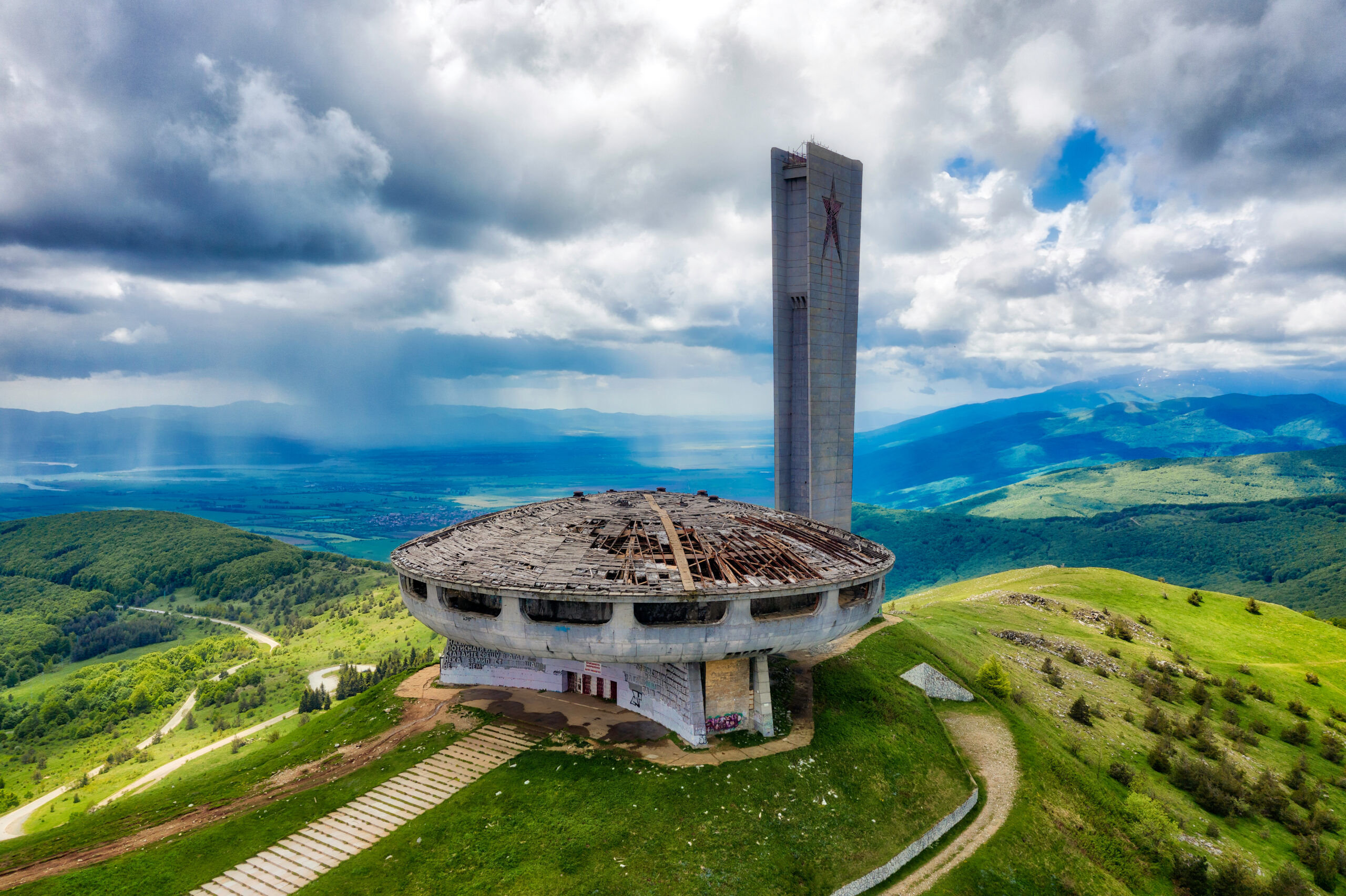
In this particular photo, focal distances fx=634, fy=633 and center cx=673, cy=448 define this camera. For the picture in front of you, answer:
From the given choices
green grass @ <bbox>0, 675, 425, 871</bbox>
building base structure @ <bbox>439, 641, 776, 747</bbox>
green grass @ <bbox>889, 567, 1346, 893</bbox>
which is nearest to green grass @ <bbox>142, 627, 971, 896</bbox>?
building base structure @ <bbox>439, 641, 776, 747</bbox>

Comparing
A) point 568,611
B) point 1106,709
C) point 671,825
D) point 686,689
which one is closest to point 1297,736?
point 1106,709

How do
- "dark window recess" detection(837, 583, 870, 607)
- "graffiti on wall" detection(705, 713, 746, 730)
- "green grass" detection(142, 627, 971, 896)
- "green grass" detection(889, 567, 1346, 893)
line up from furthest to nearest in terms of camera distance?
"dark window recess" detection(837, 583, 870, 607)
"graffiti on wall" detection(705, 713, 746, 730)
"green grass" detection(889, 567, 1346, 893)
"green grass" detection(142, 627, 971, 896)

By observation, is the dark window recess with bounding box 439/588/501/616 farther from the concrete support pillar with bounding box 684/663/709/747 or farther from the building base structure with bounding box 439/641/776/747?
the concrete support pillar with bounding box 684/663/709/747

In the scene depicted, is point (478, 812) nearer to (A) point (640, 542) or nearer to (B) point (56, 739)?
(A) point (640, 542)

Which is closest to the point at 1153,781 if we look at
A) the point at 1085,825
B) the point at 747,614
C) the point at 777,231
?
the point at 1085,825

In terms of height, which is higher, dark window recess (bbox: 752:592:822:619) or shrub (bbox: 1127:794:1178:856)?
dark window recess (bbox: 752:592:822:619)

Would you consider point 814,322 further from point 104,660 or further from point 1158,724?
point 104,660

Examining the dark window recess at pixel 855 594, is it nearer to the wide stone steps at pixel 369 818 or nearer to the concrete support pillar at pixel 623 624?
the concrete support pillar at pixel 623 624
